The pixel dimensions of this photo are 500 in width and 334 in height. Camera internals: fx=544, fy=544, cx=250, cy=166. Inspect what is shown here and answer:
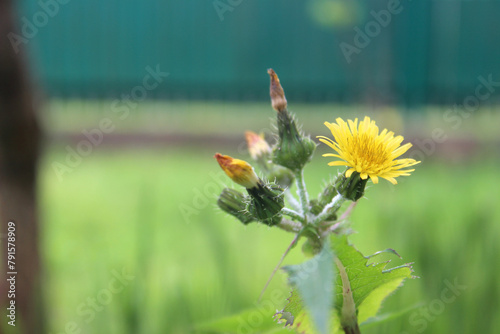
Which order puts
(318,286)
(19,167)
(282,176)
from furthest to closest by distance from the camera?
1. (19,167)
2. (282,176)
3. (318,286)

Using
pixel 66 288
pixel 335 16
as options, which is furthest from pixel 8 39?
pixel 335 16

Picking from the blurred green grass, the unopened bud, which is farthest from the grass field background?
the unopened bud

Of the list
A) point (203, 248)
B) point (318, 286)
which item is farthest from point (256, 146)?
point (203, 248)

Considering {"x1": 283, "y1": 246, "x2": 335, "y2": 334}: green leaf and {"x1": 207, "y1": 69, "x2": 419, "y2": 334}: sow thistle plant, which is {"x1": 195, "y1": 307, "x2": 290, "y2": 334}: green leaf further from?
{"x1": 283, "y1": 246, "x2": 335, "y2": 334}: green leaf

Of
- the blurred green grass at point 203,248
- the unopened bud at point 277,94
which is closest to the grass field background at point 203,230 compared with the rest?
the blurred green grass at point 203,248

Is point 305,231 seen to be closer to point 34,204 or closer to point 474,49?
point 34,204

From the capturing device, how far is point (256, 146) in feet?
1.87

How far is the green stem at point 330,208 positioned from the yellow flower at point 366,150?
3cm

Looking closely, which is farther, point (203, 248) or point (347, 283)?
point (203, 248)

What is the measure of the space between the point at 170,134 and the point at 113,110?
84 centimetres

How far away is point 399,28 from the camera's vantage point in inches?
173

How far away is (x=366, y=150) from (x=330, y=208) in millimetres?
56

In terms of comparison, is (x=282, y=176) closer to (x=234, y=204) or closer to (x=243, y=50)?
(x=234, y=204)

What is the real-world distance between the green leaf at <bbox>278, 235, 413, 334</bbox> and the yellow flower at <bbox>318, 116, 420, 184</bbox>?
2.4 inches
